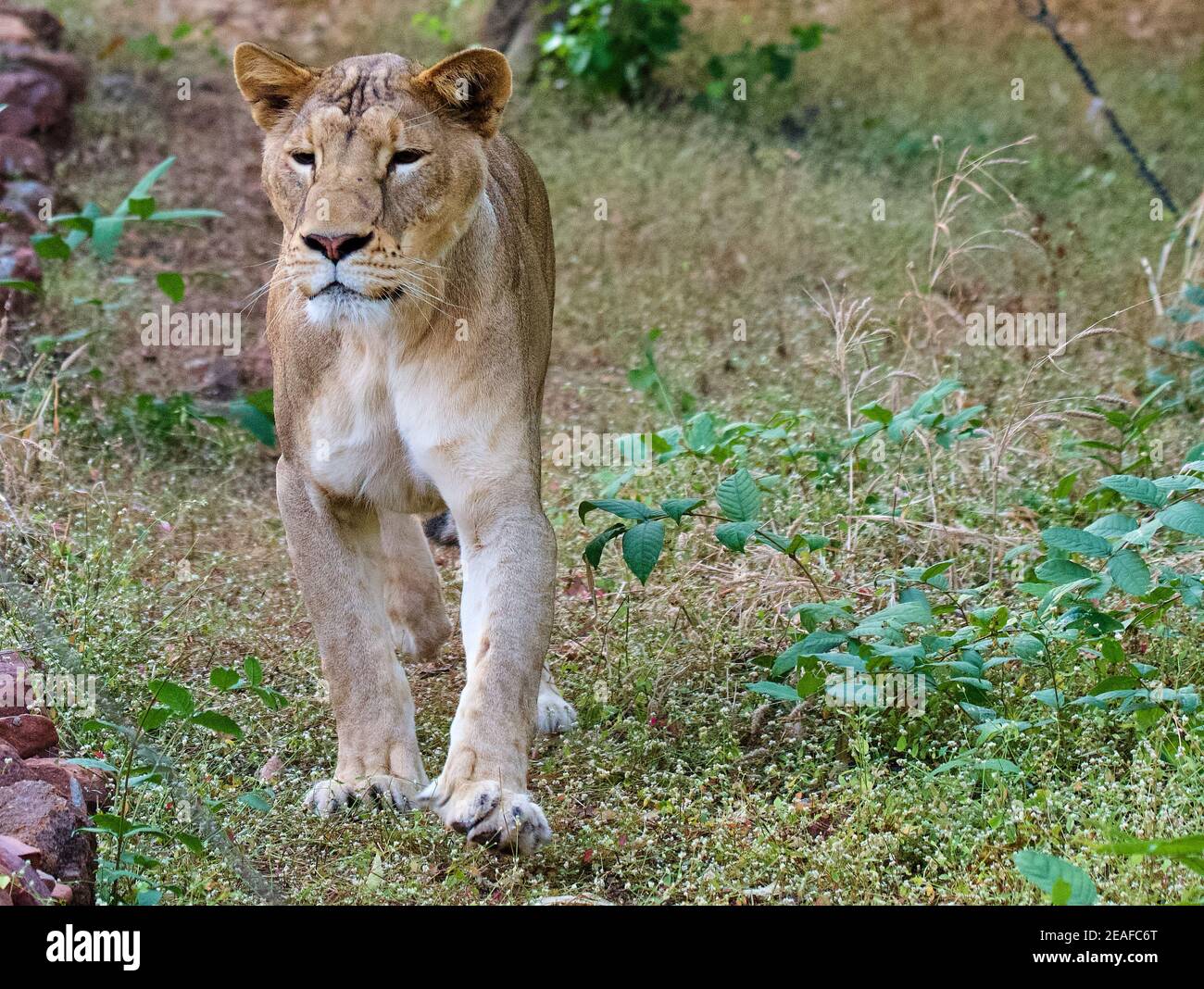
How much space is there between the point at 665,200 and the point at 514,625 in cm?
531

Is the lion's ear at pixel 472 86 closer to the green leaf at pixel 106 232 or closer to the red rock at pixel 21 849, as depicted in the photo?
the green leaf at pixel 106 232

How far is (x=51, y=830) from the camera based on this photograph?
338 cm

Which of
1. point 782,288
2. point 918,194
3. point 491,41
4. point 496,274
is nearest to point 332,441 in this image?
point 496,274

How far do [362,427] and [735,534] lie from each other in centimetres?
97

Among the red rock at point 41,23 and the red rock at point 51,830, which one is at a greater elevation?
the red rock at point 41,23

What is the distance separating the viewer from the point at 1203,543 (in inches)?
197

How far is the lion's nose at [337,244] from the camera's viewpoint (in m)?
3.94

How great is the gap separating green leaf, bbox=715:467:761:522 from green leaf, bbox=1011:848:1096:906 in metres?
1.42

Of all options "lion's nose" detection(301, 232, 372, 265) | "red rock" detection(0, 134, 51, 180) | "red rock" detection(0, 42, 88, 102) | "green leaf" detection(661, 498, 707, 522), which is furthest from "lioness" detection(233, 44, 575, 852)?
"red rock" detection(0, 42, 88, 102)

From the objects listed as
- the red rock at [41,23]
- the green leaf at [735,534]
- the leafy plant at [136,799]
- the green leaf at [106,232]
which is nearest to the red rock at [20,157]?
the red rock at [41,23]

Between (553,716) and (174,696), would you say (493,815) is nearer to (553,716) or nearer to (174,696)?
(174,696)

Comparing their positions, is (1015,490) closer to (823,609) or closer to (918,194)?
(823,609)

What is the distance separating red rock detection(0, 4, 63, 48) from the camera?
10211mm

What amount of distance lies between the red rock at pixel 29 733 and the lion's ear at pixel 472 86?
1772 mm
